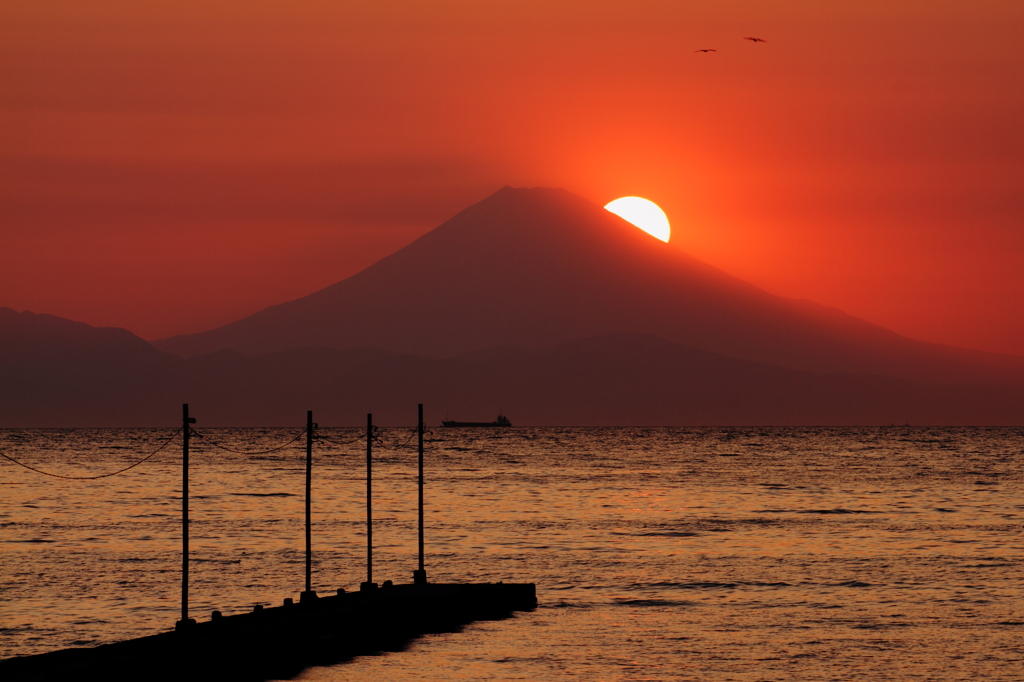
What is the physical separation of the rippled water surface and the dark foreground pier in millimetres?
819

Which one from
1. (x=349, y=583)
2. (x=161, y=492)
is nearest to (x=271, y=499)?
(x=161, y=492)

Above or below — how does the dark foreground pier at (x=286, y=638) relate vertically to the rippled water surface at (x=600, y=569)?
above

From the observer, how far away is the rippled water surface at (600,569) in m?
37.9

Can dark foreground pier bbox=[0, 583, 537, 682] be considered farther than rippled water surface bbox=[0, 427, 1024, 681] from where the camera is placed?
No

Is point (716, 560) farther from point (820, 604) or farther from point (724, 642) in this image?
point (724, 642)

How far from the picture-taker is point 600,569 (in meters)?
60.2

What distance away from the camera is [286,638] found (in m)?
34.2

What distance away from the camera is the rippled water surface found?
37938 millimetres

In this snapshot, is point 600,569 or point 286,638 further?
point 600,569

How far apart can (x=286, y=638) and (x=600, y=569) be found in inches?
1092

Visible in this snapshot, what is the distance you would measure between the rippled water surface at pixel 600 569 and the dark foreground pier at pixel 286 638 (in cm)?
82

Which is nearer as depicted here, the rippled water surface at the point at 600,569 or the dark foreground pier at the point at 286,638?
the dark foreground pier at the point at 286,638

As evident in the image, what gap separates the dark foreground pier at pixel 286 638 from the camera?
97.5ft

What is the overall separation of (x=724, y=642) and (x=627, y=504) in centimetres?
6362
